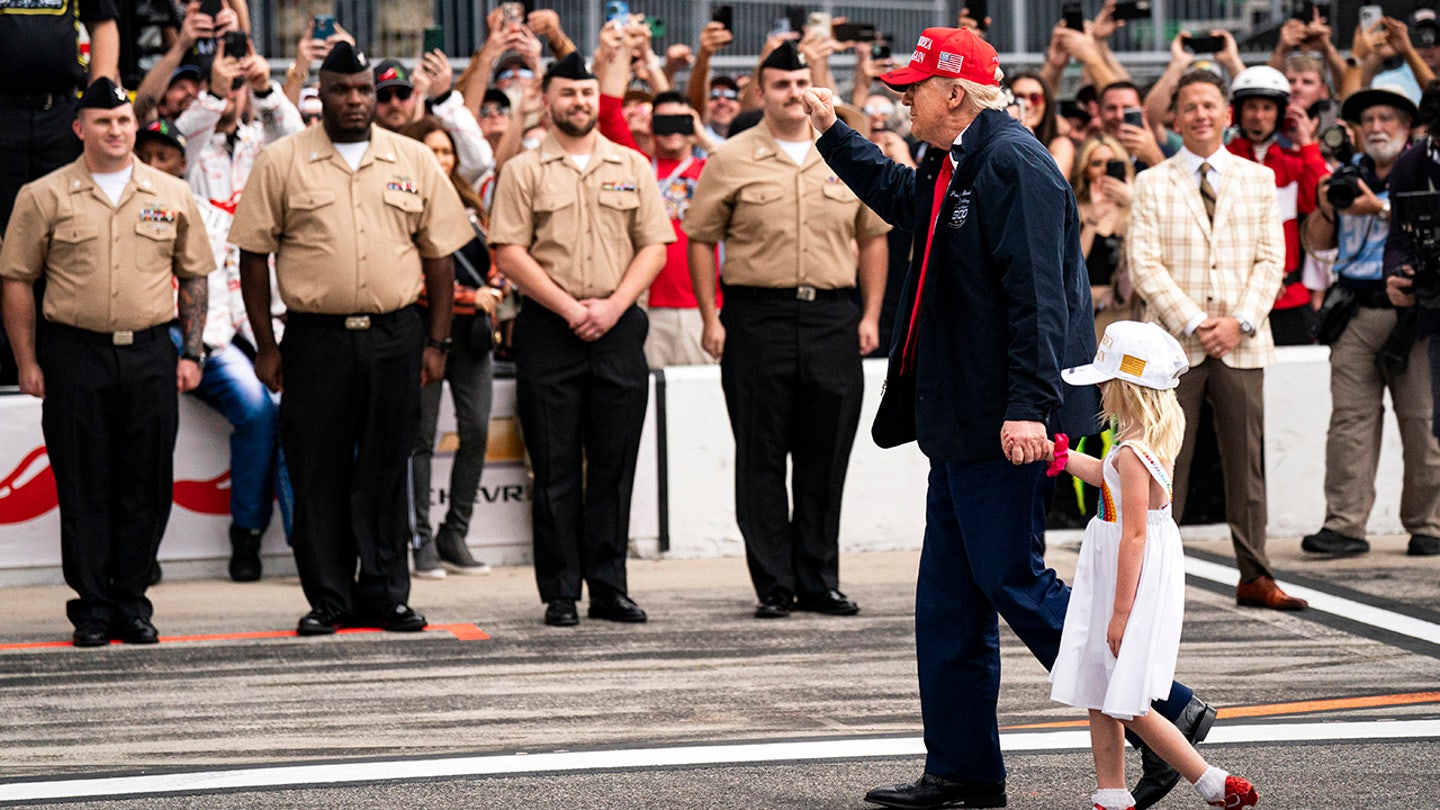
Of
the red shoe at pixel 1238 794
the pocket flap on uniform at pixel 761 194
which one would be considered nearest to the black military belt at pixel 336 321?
the pocket flap on uniform at pixel 761 194

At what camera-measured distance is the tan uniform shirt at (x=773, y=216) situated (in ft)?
28.4

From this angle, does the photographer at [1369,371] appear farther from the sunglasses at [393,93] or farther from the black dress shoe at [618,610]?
the sunglasses at [393,93]

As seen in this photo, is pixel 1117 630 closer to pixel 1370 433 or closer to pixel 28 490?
pixel 1370 433

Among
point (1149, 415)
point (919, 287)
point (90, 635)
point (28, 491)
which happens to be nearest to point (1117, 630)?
point (1149, 415)

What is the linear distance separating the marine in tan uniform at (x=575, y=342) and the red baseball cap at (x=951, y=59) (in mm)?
3342

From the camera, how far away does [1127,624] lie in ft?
16.2

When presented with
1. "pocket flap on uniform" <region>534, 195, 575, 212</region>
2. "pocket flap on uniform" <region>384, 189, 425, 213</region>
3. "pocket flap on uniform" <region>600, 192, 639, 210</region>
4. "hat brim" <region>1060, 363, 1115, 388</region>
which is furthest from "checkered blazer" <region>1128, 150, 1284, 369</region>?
"hat brim" <region>1060, 363, 1115, 388</region>

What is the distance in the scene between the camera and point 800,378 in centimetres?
874

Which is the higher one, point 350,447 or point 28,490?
point 350,447

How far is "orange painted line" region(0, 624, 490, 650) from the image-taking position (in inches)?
319

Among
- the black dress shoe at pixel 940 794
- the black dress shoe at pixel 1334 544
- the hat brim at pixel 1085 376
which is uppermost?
the hat brim at pixel 1085 376

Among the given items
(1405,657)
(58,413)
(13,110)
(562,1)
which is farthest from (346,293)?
(562,1)

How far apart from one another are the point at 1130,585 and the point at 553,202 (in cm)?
427

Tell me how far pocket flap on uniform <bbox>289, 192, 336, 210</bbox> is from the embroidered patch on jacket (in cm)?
56
